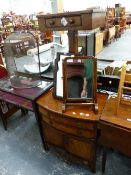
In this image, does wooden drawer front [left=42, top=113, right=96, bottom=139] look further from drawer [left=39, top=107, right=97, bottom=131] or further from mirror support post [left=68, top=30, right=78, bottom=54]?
mirror support post [left=68, top=30, right=78, bottom=54]

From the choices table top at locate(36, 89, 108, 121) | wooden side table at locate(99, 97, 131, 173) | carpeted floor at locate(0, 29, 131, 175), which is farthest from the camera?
carpeted floor at locate(0, 29, 131, 175)

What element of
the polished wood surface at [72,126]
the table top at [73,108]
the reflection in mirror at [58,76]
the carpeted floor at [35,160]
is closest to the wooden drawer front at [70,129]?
the polished wood surface at [72,126]

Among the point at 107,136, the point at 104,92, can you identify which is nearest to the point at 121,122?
the point at 107,136

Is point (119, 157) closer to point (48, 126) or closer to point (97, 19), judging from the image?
point (48, 126)

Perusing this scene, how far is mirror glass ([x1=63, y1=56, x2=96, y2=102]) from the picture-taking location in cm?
127

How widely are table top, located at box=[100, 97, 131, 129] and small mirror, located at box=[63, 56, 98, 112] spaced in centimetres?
9

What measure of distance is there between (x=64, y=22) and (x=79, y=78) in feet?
1.56

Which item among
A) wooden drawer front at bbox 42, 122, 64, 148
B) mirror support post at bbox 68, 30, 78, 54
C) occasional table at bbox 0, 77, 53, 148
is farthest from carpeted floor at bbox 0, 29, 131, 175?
mirror support post at bbox 68, 30, 78, 54

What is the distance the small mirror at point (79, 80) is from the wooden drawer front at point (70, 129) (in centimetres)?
20

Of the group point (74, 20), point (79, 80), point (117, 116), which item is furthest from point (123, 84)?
point (74, 20)

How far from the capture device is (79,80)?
54.9 inches

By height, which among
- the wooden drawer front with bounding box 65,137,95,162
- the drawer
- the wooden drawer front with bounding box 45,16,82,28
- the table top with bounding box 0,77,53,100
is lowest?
the wooden drawer front with bounding box 65,137,95,162

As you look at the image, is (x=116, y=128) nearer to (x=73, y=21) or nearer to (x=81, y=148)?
(x=81, y=148)

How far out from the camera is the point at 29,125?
2.24m
